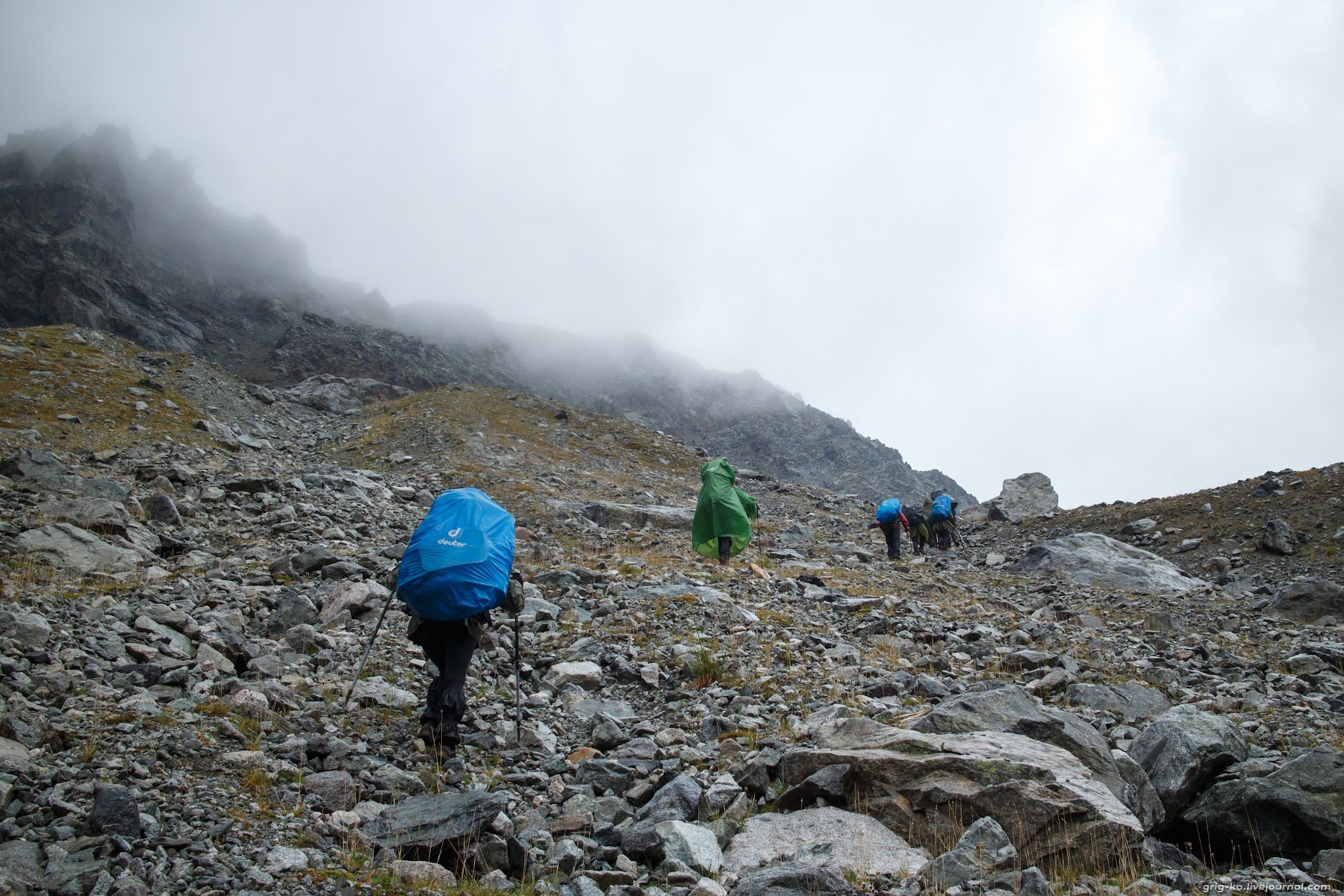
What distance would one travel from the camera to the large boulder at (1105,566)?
19.3m

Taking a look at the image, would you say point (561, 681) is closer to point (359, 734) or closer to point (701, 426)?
point (359, 734)

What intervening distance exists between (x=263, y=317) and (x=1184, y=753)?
531 ft

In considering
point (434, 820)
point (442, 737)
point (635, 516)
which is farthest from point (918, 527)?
point (434, 820)

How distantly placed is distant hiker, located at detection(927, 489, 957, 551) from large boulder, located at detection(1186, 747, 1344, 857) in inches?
878

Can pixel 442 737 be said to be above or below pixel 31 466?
below

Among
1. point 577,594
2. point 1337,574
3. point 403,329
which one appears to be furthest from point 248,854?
point 403,329

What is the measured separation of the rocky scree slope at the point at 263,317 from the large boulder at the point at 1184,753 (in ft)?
392

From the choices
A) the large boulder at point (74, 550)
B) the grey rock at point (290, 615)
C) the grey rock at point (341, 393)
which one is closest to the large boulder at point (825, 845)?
the grey rock at point (290, 615)

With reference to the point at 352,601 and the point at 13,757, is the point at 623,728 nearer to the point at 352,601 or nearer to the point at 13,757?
the point at 13,757

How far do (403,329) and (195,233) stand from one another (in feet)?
166

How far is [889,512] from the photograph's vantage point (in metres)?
24.7

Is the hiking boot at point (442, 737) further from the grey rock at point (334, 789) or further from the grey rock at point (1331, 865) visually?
the grey rock at point (1331, 865)

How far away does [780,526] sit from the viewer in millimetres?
30766

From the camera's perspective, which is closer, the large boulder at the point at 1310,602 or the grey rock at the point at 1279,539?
the large boulder at the point at 1310,602
